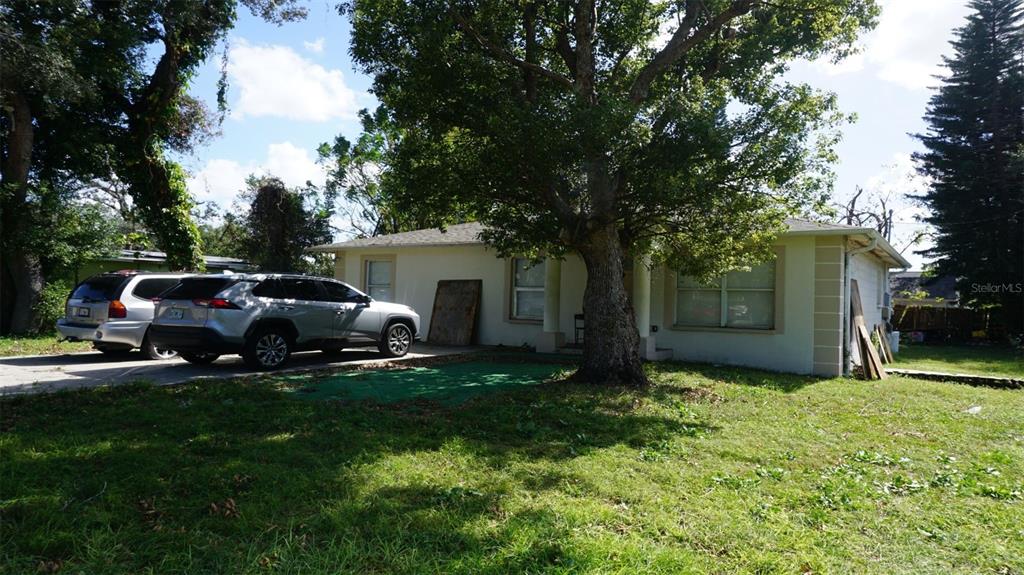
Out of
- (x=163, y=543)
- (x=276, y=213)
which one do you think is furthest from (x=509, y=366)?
(x=276, y=213)

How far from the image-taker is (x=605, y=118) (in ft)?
25.1

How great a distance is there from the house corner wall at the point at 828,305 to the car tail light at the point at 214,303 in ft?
33.6

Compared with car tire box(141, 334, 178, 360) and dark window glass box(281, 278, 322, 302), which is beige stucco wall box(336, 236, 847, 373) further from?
car tire box(141, 334, 178, 360)

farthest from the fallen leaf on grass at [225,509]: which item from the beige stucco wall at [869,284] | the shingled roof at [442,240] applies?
the beige stucco wall at [869,284]

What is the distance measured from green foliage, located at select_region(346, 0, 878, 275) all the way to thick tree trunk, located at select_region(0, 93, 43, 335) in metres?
10.8

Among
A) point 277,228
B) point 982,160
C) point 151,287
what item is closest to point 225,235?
point 277,228

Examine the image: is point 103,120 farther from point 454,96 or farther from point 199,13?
point 454,96

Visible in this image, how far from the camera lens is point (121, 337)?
34.5ft

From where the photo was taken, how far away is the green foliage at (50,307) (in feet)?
50.1

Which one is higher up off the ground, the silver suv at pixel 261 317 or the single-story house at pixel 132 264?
the single-story house at pixel 132 264

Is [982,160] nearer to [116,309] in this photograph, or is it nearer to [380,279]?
[380,279]

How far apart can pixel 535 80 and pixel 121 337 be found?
822cm

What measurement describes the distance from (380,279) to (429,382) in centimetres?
847

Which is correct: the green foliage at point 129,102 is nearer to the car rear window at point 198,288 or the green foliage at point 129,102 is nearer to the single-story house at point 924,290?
the car rear window at point 198,288
